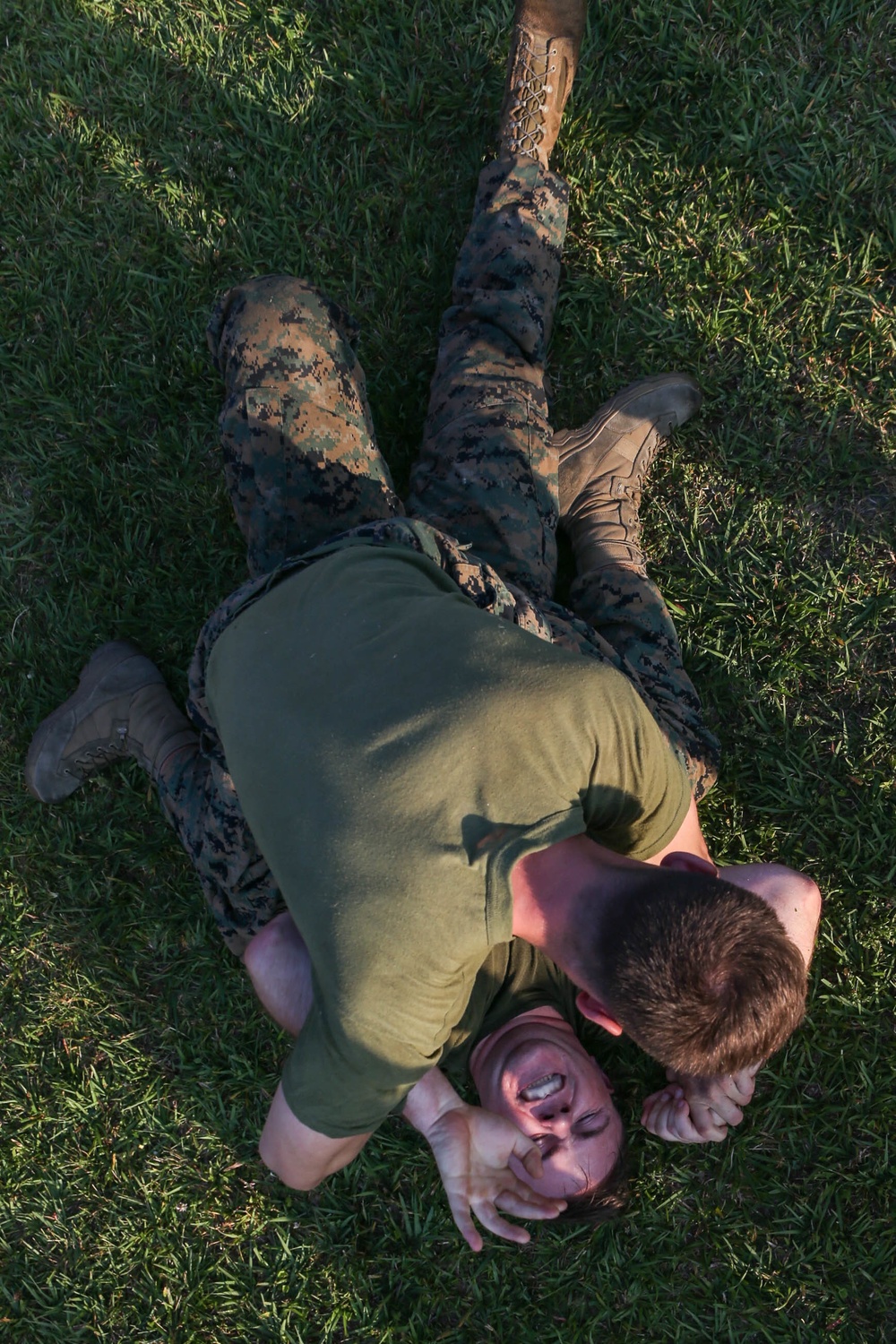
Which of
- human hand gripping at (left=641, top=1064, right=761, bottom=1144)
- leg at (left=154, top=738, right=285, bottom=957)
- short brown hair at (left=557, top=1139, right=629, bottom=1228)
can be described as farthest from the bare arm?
leg at (left=154, top=738, right=285, bottom=957)

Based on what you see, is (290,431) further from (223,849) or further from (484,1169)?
(484,1169)

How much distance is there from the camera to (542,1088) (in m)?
2.91

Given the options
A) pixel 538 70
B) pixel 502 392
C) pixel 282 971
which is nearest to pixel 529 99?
pixel 538 70

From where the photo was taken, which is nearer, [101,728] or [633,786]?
[633,786]

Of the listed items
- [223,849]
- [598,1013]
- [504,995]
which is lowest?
[504,995]

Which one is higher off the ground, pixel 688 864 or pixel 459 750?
pixel 459 750

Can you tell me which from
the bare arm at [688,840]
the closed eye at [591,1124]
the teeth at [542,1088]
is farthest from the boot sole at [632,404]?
the closed eye at [591,1124]

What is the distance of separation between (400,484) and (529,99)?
5.05 ft

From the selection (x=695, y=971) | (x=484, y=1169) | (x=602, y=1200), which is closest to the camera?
(x=695, y=971)

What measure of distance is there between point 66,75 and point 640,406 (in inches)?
112

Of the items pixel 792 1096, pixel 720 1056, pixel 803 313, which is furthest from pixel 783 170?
pixel 792 1096

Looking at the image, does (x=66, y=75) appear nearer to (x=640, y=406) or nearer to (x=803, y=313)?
(x=640, y=406)

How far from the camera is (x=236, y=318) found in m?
3.10

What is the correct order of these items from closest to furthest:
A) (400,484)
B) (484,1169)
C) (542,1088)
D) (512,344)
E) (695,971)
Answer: (695,971)
(484,1169)
(542,1088)
(512,344)
(400,484)
